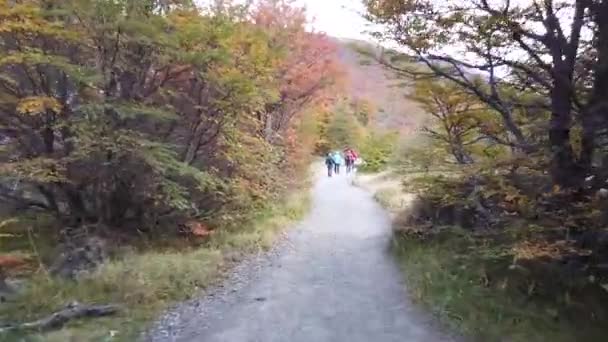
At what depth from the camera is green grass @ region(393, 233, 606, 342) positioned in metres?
5.70

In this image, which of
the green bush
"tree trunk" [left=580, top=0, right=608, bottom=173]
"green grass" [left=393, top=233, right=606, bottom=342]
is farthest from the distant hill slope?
the green bush

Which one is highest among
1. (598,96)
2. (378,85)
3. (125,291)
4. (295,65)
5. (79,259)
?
(378,85)

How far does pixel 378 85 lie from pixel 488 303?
74.3ft

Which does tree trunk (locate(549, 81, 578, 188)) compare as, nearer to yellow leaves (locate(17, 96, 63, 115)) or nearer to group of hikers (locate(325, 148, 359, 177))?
yellow leaves (locate(17, 96, 63, 115))

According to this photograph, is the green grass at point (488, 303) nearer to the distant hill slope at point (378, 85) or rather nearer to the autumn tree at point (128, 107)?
the distant hill slope at point (378, 85)

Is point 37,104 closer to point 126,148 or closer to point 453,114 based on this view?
point 126,148

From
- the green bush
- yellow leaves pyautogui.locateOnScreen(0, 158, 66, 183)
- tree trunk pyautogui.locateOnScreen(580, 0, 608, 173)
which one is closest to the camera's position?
tree trunk pyautogui.locateOnScreen(580, 0, 608, 173)

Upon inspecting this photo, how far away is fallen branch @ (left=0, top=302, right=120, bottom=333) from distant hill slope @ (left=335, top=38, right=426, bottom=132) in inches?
214

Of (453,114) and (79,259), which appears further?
(453,114)

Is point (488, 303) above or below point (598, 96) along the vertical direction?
below

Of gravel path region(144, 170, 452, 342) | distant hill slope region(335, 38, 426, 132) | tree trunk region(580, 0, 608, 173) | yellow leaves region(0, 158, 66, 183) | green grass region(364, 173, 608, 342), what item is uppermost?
distant hill slope region(335, 38, 426, 132)

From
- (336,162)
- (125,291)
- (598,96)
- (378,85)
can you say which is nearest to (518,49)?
(598,96)

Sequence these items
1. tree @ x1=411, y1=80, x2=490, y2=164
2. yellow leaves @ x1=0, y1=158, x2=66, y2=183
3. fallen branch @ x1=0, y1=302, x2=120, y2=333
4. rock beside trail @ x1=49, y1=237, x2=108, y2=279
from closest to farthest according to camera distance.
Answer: fallen branch @ x1=0, y1=302, x2=120, y2=333, rock beside trail @ x1=49, y1=237, x2=108, y2=279, yellow leaves @ x1=0, y1=158, x2=66, y2=183, tree @ x1=411, y1=80, x2=490, y2=164

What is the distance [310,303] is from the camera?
7035mm
